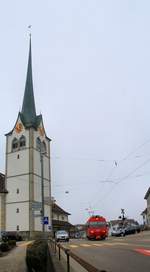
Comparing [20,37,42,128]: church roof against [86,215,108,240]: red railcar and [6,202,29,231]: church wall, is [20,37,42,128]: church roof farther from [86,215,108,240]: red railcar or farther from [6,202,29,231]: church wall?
[86,215,108,240]: red railcar

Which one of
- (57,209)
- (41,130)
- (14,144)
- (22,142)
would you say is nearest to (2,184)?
(14,144)

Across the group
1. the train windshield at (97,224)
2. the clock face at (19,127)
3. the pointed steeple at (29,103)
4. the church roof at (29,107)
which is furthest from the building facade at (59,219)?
the train windshield at (97,224)

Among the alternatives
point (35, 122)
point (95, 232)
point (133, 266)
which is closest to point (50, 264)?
point (133, 266)

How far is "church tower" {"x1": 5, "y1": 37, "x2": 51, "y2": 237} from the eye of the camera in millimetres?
73062

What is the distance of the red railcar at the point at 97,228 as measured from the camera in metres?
46.8

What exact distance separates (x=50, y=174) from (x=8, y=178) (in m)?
9.12

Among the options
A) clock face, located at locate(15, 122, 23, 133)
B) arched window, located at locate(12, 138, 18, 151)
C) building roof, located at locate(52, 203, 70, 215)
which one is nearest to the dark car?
arched window, located at locate(12, 138, 18, 151)

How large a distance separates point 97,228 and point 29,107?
4503cm

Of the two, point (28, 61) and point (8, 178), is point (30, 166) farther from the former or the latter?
point (28, 61)

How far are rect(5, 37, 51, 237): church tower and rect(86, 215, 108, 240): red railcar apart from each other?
70.9 feet

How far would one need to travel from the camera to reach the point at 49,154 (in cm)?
8575

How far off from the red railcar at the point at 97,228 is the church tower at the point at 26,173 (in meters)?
21.6

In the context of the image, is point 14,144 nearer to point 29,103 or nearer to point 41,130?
point 41,130

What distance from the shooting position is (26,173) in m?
75.4
